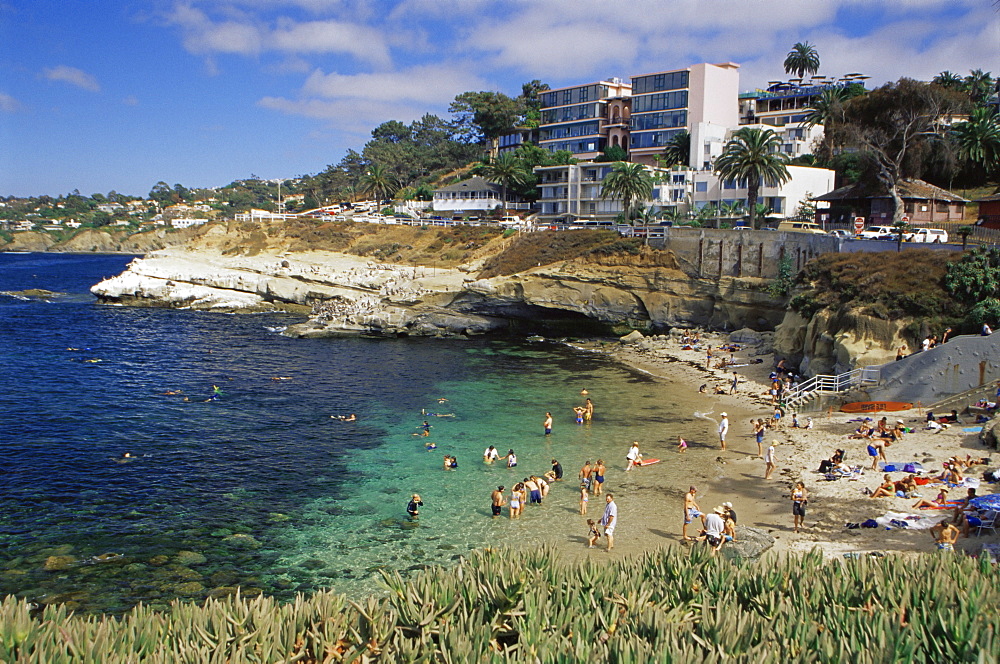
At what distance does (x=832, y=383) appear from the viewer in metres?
33.2

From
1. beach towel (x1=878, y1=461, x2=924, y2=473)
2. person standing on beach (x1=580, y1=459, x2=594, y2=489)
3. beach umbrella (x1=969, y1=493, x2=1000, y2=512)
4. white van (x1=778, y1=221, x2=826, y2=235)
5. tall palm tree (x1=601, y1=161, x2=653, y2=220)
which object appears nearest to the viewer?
beach umbrella (x1=969, y1=493, x2=1000, y2=512)

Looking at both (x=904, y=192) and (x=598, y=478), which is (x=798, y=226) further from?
(x=598, y=478)

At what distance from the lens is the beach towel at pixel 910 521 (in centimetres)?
1903

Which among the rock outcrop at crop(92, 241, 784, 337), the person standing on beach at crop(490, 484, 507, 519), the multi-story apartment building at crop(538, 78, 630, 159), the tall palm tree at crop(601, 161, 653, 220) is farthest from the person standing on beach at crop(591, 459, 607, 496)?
the multi-story apartment building at crop(538, 78, 630, 159)

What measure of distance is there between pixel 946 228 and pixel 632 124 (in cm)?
5127

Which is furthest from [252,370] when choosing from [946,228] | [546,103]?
[546,103]

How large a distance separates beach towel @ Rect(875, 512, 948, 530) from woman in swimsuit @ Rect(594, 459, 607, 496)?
843 cm

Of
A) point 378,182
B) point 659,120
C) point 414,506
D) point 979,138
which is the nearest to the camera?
point 414,506

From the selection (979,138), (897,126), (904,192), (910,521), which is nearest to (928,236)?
(904,192)

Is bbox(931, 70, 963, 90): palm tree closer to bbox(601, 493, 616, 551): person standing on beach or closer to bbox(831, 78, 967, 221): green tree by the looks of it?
bbox(831, 78, 967, 221): green tree

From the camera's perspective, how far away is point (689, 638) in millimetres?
9594

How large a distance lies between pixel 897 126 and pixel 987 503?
42.9 metres

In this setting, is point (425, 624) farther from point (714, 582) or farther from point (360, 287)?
point (360, 287)

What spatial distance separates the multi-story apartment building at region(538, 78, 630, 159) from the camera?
96.1m
